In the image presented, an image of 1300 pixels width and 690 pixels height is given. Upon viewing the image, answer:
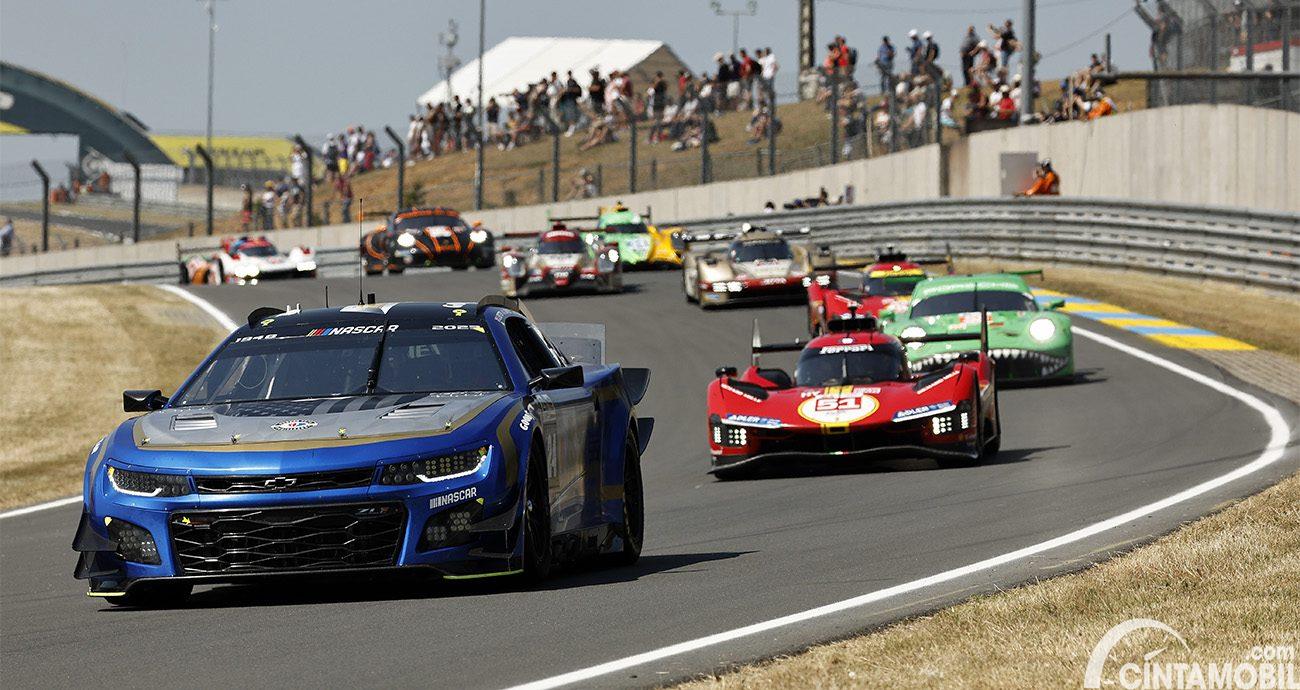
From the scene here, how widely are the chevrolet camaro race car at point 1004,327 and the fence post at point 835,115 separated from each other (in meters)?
19.7

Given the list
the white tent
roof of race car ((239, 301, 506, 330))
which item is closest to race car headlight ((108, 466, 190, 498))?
roof of race car ((239, 301, 506, 330))

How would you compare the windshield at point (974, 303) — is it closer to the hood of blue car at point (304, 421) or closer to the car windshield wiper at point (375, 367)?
the car windshield wiper at point (375, 367)

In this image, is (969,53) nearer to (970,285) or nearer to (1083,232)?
(1083,232)

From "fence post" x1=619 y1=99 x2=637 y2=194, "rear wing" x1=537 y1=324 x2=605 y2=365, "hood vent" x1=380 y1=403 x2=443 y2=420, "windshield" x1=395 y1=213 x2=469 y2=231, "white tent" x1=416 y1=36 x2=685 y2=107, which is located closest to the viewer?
"hood vent" x1=380 y1=403 x2=443 y2=420

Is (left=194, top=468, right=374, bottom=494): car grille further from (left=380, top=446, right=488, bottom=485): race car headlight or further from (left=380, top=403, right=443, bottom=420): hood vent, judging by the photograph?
(left=380, top=403, right=443, bottom=420): hood vent

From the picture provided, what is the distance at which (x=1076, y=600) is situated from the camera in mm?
7668

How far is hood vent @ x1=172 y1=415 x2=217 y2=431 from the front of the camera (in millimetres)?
8336

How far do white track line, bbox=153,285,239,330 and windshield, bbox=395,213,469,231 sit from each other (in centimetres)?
590

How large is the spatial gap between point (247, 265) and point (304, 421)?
34188mm

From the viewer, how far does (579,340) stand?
11.7m

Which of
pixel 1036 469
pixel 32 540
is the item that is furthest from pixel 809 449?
pixel 32 540

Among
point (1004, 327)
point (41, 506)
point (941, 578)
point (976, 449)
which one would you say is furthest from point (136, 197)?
point (941, 578)

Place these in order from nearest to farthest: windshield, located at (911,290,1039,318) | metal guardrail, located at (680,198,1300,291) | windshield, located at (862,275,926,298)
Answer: windshield, located at (911,290,1039,318), windshield, located at (862,275,926,298), metal guardrail, located at (680,198,1300,291)

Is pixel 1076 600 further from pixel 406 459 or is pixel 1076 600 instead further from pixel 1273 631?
pixel 406 459
